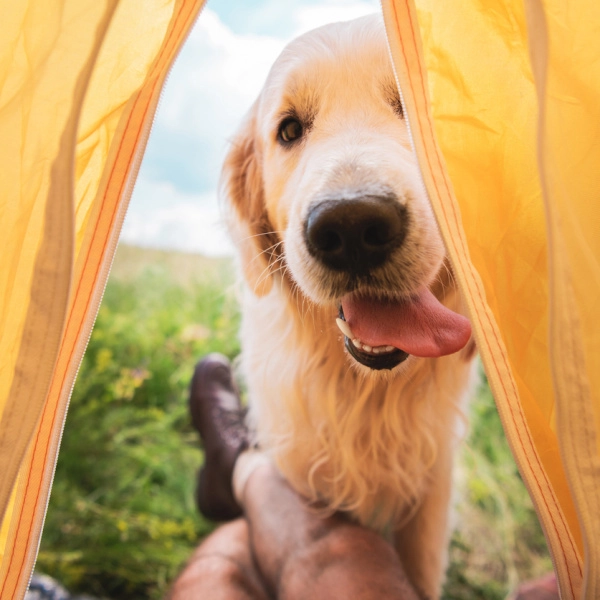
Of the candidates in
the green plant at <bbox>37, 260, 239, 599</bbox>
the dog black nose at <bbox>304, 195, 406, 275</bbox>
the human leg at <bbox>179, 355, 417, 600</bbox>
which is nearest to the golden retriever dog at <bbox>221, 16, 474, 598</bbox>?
the dog black nose at <bbox>304, 195, 406, 275</bbox>

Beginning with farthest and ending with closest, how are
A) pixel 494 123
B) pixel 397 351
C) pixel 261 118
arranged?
1. pixel 261 118
2. pixel 397 351
3. pixel 494 123

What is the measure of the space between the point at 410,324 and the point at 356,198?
32cm

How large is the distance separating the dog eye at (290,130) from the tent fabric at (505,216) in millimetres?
566

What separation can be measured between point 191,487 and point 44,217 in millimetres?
1793

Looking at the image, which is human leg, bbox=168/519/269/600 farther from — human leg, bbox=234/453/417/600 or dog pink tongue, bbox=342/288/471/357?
dog pink tongue, bbox=342/288/471/357

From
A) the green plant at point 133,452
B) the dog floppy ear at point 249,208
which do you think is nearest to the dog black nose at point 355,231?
the dog floppy ear at point 249,208

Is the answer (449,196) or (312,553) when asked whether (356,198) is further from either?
(312,553)

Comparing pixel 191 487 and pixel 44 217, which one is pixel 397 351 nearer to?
pixel 44 217

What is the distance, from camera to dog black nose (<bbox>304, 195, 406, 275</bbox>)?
0.98 m

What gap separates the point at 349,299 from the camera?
1.18 m

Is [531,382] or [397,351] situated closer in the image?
[531,382]

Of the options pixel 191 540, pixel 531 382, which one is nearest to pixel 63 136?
pixel 531 382

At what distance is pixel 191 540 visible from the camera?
2.03m

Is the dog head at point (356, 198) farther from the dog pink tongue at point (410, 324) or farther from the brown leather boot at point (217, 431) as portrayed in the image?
the brown leather boot at point (217, 431)
